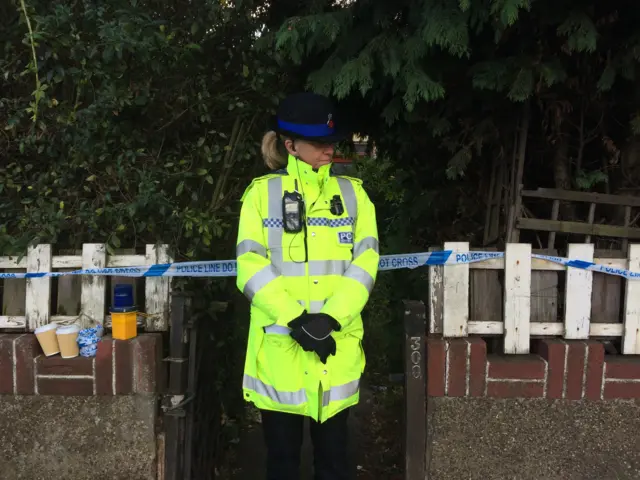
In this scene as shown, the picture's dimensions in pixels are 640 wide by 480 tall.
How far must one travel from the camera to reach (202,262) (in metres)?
2.75

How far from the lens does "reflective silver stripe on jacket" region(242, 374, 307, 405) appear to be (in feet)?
7.22

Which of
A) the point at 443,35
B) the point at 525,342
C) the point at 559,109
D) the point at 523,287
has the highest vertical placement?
the point at 443,35

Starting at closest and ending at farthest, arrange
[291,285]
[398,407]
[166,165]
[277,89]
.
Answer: [291,285] < [166,165] < [277,89] < [398,407]

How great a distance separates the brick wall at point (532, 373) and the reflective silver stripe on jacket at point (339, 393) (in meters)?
0.50

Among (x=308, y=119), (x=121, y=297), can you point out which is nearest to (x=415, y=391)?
(x=308, y=119)

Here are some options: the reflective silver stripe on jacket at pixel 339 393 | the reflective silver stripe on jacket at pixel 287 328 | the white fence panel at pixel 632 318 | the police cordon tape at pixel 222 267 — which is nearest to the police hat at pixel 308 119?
the reflective silver stripe on jacket at pixel 287 328

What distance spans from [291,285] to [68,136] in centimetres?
168

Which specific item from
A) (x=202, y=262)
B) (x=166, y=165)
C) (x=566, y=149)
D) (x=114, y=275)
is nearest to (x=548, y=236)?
(x=566, y=149)

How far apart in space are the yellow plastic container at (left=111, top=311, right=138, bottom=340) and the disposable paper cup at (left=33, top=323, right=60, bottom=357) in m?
0.29

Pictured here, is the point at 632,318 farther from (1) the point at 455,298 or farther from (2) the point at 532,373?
(1) the point at 455,298

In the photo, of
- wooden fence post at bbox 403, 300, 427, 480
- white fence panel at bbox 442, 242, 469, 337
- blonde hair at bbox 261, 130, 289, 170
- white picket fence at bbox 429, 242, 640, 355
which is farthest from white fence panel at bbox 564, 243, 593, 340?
blonde hair at bbox 261, 130, 289, 170

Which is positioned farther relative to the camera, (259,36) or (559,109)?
(259,36)

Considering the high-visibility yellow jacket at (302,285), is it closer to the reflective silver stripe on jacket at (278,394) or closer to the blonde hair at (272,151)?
the reflective silver stripe on jacket at (278,394)

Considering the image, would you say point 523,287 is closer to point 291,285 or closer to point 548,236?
point 548,236
